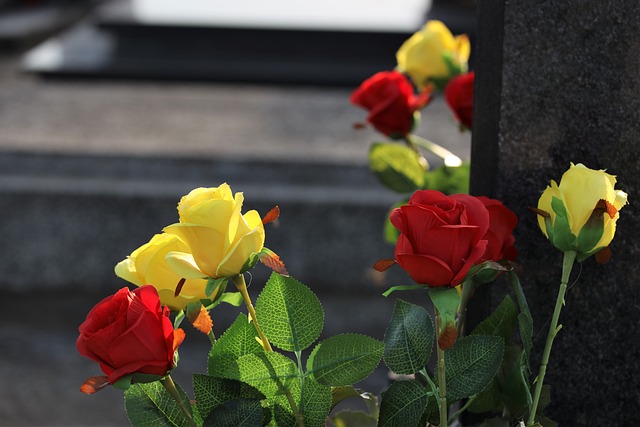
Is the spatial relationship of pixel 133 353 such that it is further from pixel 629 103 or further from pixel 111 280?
pixel 111 280

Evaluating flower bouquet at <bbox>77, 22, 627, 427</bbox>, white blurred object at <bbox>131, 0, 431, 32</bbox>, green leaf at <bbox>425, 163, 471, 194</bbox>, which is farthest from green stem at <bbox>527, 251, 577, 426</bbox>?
white blurred object at <bbox>131, 0, 431, 32</bbox>

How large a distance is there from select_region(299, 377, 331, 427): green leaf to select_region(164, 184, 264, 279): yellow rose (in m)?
0.09

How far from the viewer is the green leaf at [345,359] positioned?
0.64 m

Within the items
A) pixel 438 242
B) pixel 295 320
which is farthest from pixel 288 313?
pixel 438 242

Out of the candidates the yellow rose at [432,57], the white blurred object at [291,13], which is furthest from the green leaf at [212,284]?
the white blurred object at [291,13]

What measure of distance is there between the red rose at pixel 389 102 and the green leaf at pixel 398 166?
1.9 inches

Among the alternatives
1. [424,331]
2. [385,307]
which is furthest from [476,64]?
[385,307]

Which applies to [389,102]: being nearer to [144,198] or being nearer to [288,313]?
[288,313]

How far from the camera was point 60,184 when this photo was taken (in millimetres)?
2477

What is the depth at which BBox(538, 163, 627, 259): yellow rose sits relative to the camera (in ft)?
2.05

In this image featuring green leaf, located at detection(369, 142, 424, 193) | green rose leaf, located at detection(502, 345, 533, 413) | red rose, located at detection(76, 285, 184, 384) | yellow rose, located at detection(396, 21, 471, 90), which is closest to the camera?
red rose, located at detection(76, 285, 184, 384)

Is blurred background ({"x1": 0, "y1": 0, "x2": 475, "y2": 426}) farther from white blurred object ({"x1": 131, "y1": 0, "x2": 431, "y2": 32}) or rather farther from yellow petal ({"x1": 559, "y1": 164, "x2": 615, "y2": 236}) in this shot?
yellow petal ({"x1": 559, "y1": 164, "x2": 615, "y2": 236})

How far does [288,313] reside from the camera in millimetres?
646

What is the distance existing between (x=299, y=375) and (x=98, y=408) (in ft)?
5.75
